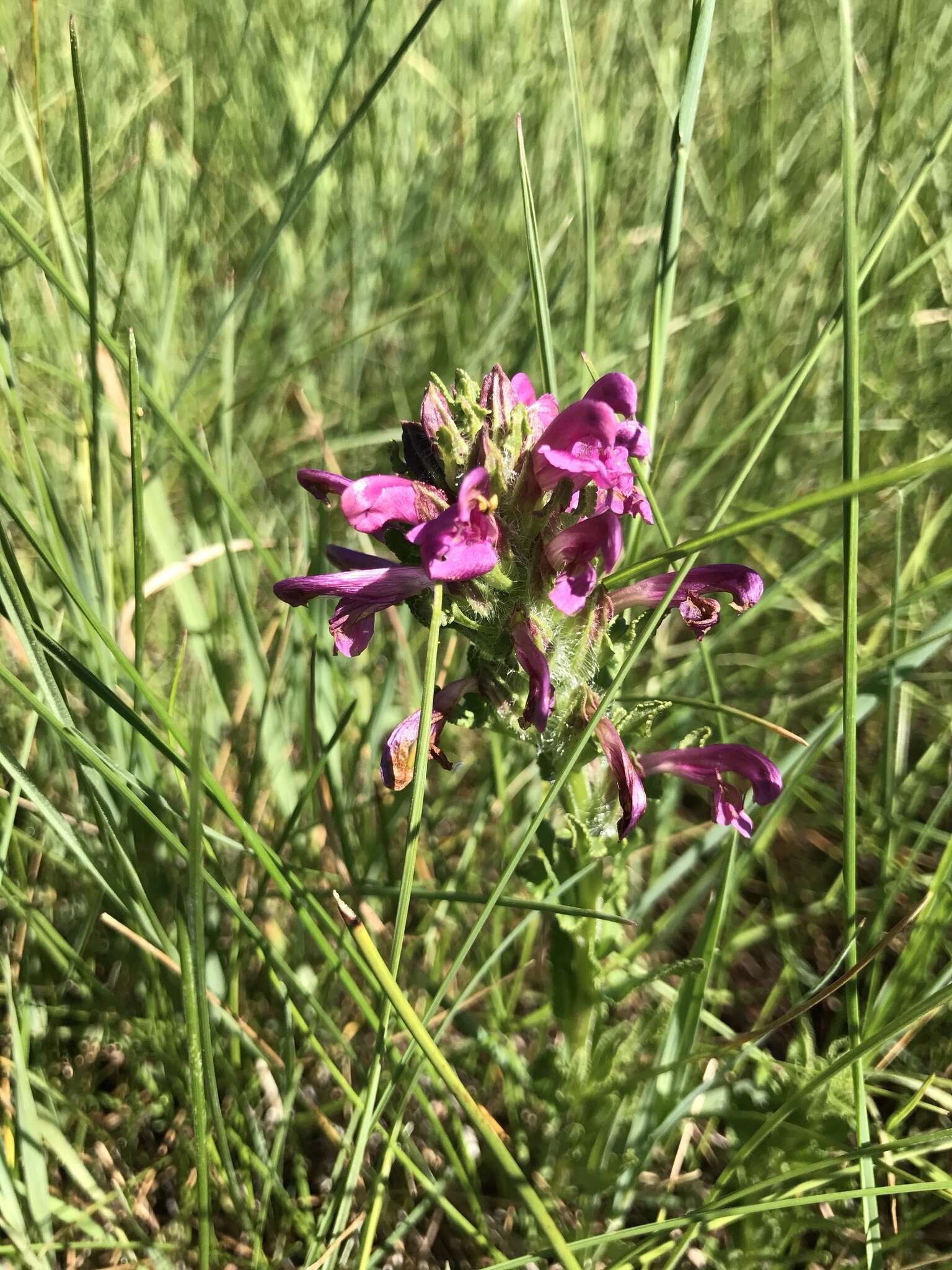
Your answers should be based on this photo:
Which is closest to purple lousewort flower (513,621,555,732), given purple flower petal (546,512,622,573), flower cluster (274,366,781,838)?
flower cluster (274,366,781,838)

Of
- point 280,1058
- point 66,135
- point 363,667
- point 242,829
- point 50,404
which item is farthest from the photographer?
point 66,135

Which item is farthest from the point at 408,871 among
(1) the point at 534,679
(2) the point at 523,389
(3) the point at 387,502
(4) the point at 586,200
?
(4) the point at 586,200

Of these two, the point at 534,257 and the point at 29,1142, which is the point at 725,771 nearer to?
the point at 534,257

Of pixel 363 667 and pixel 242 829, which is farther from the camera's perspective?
pixel 363 667

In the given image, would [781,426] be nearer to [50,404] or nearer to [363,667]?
[363,667]

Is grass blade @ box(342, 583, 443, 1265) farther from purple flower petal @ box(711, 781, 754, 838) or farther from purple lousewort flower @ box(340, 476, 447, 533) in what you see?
purple flower petal @ box(711, 781, 754, 838)

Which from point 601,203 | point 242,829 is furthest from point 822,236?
point 242,829

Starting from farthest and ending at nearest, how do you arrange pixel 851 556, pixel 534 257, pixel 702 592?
pixel 702 592
pixel 534 257
pixel 851 556

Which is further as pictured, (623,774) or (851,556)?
(623,774)
